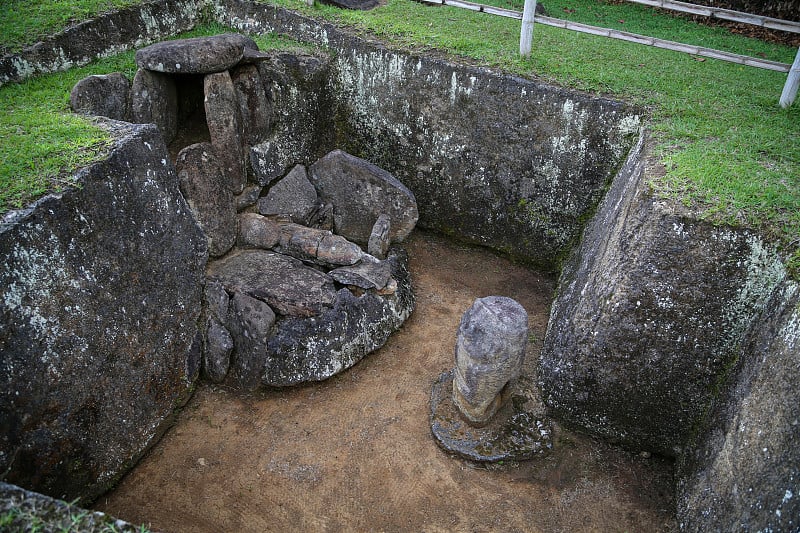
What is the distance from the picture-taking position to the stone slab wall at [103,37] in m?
6.77

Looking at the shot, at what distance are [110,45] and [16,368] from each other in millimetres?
4967

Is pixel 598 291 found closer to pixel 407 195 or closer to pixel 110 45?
pixel 407 195

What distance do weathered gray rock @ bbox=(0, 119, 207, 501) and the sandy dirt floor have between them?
0.48 metres

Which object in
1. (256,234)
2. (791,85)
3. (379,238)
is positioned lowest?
(379,238)

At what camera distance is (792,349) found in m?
4.14

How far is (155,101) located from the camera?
263 inches

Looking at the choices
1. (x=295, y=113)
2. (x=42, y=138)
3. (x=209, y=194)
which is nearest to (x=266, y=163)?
(x=295, y=113)

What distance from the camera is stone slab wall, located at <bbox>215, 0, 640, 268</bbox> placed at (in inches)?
280

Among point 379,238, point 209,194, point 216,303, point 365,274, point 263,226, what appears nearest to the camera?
point 216,303

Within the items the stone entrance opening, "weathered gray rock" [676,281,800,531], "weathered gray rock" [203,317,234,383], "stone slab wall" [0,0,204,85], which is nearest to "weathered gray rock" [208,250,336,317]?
"weathered gray rock" [203,317,234,383]

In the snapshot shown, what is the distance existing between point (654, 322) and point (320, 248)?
3684 millimetres

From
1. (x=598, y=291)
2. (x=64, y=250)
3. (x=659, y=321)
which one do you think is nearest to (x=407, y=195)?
(x=598, y=291)

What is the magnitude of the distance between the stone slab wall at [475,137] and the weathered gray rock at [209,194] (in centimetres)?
258

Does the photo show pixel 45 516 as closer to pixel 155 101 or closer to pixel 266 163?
pixel 155 101
